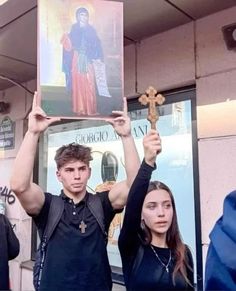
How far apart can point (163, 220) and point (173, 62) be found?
1.32 m

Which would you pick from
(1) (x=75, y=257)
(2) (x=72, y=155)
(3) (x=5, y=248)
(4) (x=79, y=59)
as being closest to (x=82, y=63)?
(4) (x=79, y=59)

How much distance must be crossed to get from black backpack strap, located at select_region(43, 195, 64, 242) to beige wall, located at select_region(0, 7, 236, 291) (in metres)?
1.07

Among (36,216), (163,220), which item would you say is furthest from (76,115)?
(163,220)

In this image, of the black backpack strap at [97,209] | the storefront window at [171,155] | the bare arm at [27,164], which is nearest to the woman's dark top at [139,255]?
the black backpack strap at [97,209]

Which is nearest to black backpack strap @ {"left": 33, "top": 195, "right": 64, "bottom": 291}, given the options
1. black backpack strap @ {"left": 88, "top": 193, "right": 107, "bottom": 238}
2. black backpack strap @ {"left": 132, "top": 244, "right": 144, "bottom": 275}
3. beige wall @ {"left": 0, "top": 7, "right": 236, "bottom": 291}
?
black backpack strap @ {"left": 88, "top": 193, "right": 107, "bottom": 238}

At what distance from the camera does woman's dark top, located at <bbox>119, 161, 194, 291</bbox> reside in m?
1.33

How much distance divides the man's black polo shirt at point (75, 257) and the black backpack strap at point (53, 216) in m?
0.02

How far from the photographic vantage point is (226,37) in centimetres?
213

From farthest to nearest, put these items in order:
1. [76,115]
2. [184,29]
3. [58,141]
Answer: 1. [58,141]
2. [184,29]
3. [76,115]

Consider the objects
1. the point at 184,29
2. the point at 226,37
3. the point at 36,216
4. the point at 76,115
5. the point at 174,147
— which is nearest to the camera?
the point at 76,115

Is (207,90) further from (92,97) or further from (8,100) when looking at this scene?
(8,100)

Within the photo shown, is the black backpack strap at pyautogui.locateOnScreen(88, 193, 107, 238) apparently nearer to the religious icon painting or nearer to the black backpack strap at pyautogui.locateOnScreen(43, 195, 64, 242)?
the black backpack strap at pyautogui.locateOnScreen(43, 195, 64, 242)

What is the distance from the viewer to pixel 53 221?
57.9 inches

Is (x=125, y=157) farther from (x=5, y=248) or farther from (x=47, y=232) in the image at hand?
(x=5, y=248)
